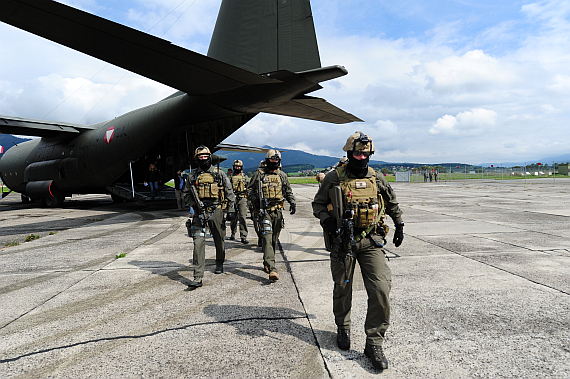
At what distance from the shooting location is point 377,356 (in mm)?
2879

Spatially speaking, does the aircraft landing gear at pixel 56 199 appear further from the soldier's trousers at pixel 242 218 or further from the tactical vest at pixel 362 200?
the tactical vest at pixel 362 200

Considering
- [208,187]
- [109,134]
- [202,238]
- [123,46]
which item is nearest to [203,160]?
[208,187]

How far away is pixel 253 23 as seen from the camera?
11117 mm

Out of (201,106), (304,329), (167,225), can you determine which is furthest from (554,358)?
(201,106)

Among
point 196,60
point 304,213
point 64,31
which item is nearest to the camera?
point 64,31

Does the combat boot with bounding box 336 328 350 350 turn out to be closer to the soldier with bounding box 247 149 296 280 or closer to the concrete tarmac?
the concrete tarmac

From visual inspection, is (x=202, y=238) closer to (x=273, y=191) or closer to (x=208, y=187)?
(x=208, y=187)

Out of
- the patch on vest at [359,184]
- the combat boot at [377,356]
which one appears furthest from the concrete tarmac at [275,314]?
the patch on vest at [359,184]

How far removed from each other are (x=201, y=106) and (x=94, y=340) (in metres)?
10.5

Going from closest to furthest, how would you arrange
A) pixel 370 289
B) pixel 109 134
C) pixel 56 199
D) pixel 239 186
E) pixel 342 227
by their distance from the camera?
pixel 370 289, pixel 342 227, pixel 239 186, pixel 109 134, pixel 56 199

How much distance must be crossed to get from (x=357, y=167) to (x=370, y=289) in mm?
1179

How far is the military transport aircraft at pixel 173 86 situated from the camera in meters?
8.27

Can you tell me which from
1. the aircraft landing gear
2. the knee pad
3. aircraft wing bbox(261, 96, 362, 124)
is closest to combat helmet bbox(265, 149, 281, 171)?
the knee pad

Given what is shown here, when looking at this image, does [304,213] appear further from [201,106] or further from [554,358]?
[554,358]
